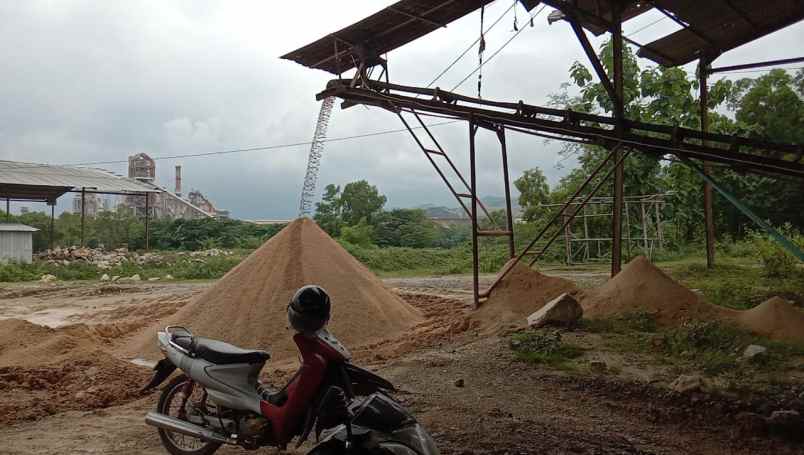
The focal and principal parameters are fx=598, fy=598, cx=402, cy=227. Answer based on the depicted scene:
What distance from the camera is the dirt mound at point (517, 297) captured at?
24.0 feet

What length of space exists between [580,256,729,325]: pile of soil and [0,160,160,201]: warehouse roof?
773 inches

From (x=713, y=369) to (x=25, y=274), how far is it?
1918 cm

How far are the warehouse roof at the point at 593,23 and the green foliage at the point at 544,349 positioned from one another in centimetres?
372

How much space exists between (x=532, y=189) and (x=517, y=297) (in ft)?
54.2

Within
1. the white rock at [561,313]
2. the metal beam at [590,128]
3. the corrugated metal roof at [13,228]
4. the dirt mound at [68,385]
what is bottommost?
the dirt mound at [68,385]

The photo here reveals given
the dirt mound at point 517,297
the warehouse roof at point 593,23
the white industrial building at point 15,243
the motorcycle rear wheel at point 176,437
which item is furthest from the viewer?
→ the white industrial building at point 15,243

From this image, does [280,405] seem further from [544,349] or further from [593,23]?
[593,23]

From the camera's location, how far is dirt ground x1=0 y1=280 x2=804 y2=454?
3.68m

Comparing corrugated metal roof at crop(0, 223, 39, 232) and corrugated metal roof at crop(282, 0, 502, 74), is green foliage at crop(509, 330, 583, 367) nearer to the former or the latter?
corrugated metal roof at crop(282, 0, 502, 74)

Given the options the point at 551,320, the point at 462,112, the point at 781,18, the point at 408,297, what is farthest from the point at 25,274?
the point at 781,18

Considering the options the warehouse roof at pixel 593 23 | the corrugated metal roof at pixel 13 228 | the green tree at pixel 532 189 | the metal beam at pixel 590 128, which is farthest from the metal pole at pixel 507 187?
the corrugated metal roof at pixel 13 228

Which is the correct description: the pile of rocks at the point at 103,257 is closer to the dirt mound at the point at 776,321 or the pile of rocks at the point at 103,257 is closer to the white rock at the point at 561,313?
the white rock at the point at 561,313

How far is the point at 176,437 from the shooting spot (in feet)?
12.7

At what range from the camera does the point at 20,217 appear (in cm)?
2925
